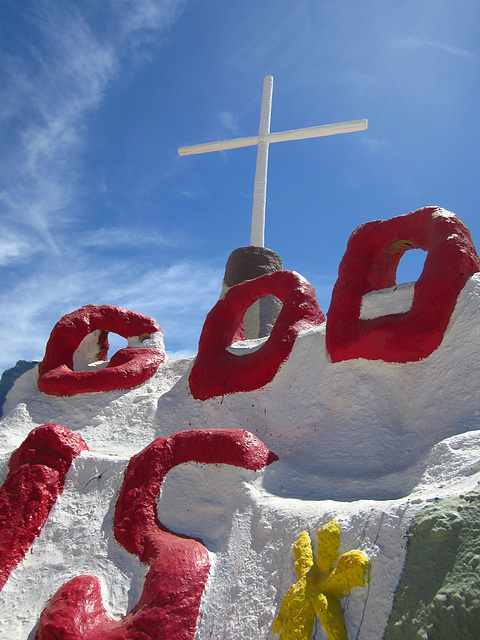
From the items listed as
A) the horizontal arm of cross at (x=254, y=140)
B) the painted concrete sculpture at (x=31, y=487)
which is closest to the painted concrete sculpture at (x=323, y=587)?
the painted concrete sculpture at (x=31, y=487)

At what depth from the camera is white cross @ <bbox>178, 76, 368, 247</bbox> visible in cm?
990

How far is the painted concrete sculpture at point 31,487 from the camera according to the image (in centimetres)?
343

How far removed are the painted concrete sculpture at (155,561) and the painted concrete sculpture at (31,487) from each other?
22.8 inches

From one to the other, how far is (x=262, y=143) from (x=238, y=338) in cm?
585

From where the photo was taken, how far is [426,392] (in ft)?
11.7

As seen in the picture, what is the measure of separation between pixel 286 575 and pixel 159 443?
4.86ft

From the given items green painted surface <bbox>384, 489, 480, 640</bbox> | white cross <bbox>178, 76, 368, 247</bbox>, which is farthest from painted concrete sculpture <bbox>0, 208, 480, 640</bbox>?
white cross <bbox>178, 76, 368, 247</bbox>

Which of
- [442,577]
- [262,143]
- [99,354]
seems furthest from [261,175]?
[442,577]

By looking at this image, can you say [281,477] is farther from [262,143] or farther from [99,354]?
[262,143]

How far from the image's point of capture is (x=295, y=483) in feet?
10.8

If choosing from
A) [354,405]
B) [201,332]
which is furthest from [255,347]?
[354,405]

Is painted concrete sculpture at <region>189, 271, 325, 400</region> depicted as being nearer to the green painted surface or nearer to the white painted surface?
the white painted surface

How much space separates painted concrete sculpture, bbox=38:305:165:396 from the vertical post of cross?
13.5 feet

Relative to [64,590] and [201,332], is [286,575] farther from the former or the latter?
[201,332]
